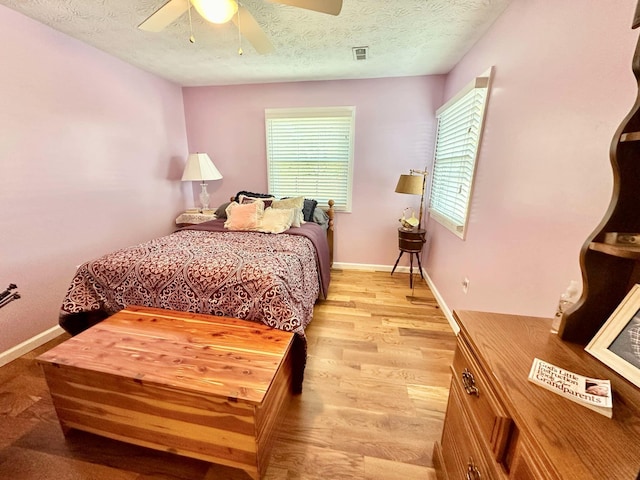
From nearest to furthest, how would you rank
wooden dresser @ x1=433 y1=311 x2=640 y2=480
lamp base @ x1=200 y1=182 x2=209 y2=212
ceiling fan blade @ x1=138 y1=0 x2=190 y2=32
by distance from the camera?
wooden dresser @ x1=433 y1=311 x2=640 y2=480 < ceiling fan blade @ x1=138 y1=0 x2=190 y2=32 < lamp base @ x1=200 y1=182 x2=209 y2=212

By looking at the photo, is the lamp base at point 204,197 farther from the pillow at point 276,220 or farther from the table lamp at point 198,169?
the pillow at point 276,220

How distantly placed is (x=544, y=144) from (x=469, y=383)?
4.10ft

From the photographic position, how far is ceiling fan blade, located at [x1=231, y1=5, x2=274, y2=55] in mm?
1559

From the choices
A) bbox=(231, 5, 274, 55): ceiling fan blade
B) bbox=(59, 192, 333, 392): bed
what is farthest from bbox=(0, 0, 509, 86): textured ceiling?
bbox=(59, 192, 333, 392): bed

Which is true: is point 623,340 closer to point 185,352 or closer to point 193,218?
point 185,352

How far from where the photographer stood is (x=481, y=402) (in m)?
0.80

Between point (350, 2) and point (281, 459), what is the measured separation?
2743mm

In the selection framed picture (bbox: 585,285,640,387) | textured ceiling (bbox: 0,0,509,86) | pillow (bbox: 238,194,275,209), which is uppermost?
textured ceiling (bbox: 0,0,509,86)

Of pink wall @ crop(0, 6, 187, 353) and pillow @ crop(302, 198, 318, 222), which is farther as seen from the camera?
pillow @ crop(302, 198, 318, 222)

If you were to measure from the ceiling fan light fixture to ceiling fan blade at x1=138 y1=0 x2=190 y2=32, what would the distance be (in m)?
0.19

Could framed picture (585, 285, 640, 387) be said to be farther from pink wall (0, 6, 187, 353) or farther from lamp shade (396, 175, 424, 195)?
pink wall (0, 6, 187, 353)

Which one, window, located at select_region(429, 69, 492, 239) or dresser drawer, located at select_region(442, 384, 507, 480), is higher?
window, located at select_region(429, 69, 492, 239)

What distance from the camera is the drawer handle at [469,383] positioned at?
847 mm

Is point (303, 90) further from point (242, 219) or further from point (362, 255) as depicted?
point (362, 255)
